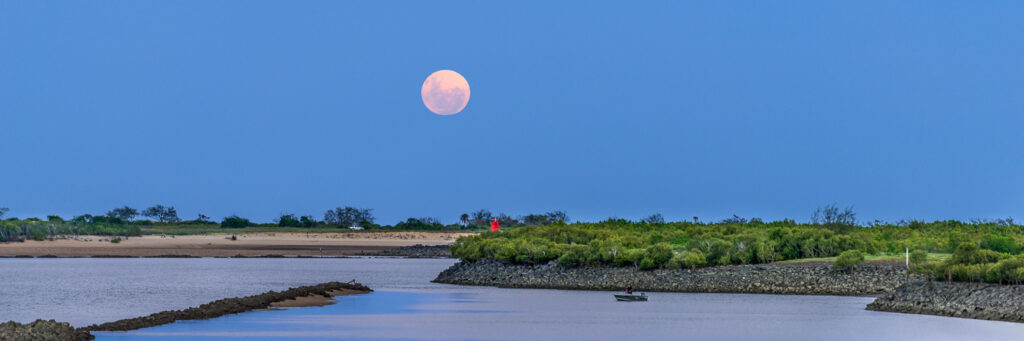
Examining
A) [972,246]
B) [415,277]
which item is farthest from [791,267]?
[415,277]

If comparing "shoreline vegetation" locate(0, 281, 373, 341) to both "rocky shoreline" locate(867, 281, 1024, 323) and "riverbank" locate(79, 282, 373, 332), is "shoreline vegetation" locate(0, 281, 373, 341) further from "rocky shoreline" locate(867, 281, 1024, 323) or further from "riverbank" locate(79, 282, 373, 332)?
"rocky shoreline" locate(867, 281, 1024, 323)

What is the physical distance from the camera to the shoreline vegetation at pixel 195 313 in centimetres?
3781

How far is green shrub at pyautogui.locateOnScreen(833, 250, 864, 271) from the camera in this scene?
73.5 meters

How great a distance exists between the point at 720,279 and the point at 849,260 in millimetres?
8777

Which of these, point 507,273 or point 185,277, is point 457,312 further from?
point 185,277

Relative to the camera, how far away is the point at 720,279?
77438 mm

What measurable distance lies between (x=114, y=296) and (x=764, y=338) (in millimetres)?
50767

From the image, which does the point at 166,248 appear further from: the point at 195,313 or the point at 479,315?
the point at 479,315

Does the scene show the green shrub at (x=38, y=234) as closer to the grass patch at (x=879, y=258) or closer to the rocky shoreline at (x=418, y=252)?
the rocky shoreline at (x=418, y=252)

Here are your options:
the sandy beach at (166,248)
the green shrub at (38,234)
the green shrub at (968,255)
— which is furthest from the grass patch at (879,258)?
the green shrub at (38,234)

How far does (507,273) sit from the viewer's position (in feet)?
288

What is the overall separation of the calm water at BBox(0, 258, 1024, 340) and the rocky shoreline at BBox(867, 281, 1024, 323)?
991mm

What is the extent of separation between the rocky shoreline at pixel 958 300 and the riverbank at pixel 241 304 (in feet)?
107

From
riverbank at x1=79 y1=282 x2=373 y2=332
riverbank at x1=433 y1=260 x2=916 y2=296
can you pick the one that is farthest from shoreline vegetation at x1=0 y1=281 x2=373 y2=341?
riverbank at x1=433 y1=260 x2=916 y2=296
